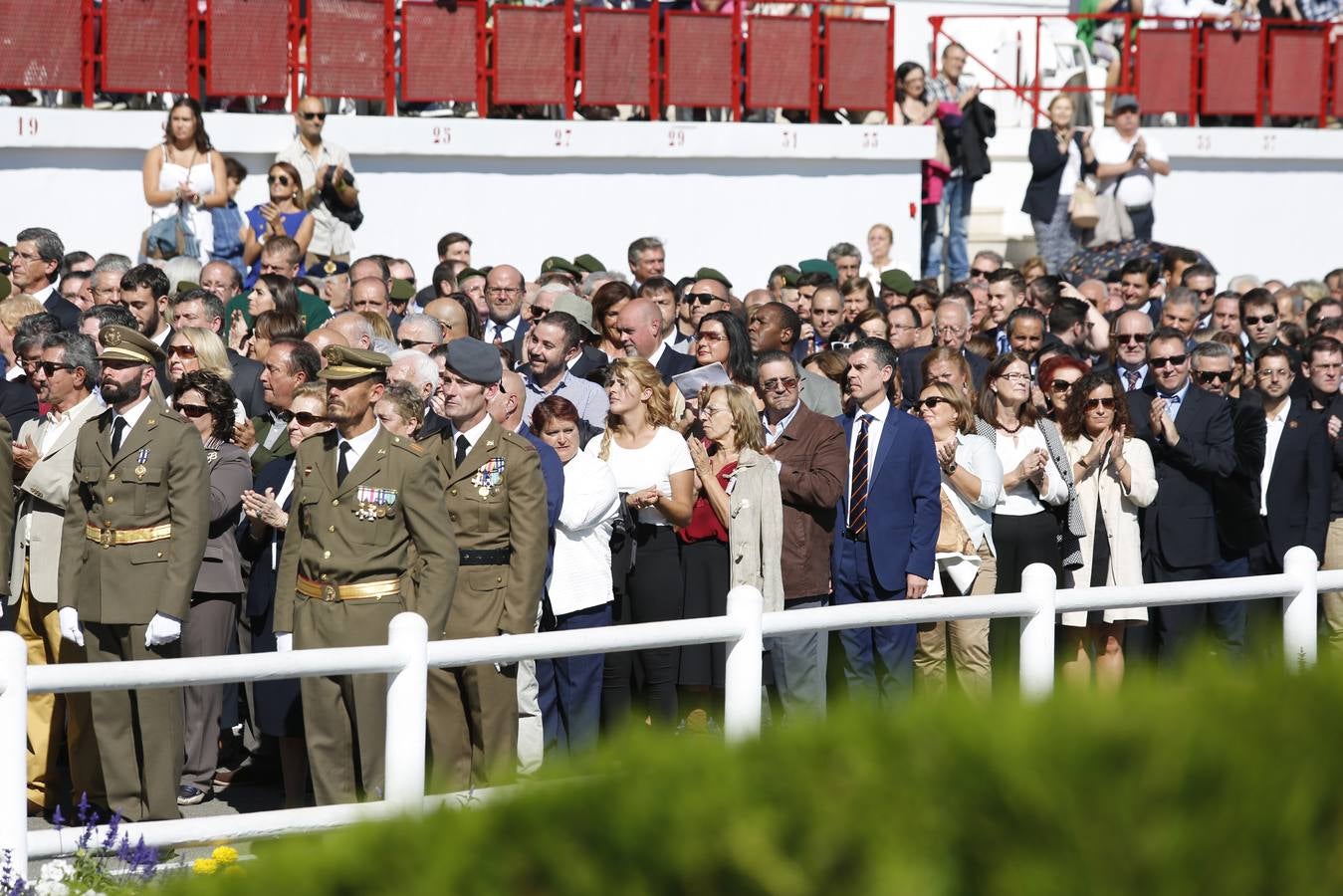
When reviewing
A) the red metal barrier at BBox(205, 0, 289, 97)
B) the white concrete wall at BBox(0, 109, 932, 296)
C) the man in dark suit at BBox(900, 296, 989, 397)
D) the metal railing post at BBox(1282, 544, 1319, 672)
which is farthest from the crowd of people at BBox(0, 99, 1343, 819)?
the red metal barrier at BBox(205, 0, 289, 97)

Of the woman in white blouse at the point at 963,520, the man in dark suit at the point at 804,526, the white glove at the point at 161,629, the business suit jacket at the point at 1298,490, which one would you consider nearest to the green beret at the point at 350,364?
the white glove at the point at 161,629

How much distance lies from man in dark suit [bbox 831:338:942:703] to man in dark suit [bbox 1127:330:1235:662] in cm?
161

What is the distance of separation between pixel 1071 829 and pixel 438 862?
2.20 ft

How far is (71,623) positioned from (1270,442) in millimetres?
6290

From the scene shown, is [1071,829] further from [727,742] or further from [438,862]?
[438,862]

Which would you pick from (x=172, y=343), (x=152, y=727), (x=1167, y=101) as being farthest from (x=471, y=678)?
(x=1167, y=101)

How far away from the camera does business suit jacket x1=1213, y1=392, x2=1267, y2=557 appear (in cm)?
981

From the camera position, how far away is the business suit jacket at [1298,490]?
10188 millimetres

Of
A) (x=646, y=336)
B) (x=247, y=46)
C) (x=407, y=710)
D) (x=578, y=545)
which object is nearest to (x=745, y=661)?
(x=407, y=710)

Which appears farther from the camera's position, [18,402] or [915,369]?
[915,369]

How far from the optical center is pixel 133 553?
7215mm

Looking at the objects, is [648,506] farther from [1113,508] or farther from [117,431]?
[1113,508]

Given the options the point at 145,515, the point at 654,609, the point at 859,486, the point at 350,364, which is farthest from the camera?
the point at 859,486

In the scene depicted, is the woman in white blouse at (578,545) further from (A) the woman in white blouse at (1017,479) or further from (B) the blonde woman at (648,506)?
(A) the woman in white blouse at (1017,479)
